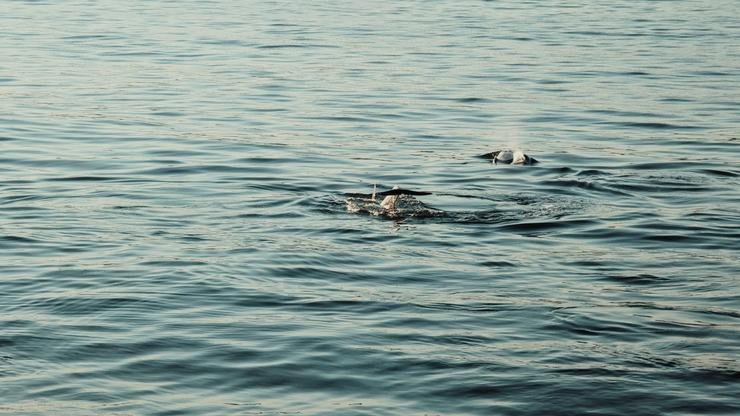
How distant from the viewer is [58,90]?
74.2ft

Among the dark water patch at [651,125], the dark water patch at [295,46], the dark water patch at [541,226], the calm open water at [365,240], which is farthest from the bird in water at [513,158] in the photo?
the dark water patch at [295,46]

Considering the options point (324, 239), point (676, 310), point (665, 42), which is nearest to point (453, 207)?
point (324, 239)

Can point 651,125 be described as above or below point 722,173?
above

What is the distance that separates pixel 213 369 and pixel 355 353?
0.92m

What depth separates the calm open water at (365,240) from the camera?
794 centimetres

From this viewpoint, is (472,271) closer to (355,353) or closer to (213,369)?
(355,353)

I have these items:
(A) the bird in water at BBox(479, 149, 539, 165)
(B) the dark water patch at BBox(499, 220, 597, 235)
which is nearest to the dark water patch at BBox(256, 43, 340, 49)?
(A) the bird in water at BBox(479, 149, 539, 165)

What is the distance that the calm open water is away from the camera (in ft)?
26.1

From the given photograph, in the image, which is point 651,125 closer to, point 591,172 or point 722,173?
point 722,173

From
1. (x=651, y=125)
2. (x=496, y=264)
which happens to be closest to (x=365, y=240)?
(x=496, y=264)

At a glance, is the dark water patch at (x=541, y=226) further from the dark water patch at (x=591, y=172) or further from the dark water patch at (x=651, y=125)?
the dark water patch at (x=651, y=125)

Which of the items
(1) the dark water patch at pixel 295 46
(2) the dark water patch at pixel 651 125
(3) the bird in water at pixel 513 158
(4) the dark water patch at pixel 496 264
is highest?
(1) the dark water patch at pixel 295 46

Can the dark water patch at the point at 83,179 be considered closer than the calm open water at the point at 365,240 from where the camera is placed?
No

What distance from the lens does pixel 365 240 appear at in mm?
11844
